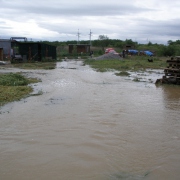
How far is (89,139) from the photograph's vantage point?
6363 mm

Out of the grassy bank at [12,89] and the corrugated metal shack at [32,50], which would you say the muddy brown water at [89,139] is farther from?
the corrugated metal shack at [32,50]

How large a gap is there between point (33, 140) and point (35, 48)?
27358mm

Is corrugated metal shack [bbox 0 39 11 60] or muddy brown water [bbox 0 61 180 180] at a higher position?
corrugated metal shack [bbox 0 39 11 60]

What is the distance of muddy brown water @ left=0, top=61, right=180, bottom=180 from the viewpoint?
479 centimetres

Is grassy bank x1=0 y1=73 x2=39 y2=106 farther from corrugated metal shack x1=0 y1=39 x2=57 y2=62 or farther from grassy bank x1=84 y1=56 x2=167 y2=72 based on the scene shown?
corrugated metal shack x1=0 y1=39 x2=57 y2=62

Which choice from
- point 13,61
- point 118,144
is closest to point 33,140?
point 118,144

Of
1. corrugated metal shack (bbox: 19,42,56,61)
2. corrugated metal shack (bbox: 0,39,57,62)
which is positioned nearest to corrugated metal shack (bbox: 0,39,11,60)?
corrugated metal shack (bbox: 0,39,57,62)

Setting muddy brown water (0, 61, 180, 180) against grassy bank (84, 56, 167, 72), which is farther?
grassy bank (84, 56, 167, 72)

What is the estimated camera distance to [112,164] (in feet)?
16.4

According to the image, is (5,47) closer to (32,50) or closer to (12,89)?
(32,50)

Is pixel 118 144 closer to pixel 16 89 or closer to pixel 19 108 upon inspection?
pixel 19 108

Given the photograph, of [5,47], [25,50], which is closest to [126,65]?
[25,50]

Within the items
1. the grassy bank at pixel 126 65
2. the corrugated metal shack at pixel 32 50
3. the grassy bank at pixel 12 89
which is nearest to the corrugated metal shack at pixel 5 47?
the corrugated metal shack at pixel 32 50

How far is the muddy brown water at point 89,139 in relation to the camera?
479 centimetres
